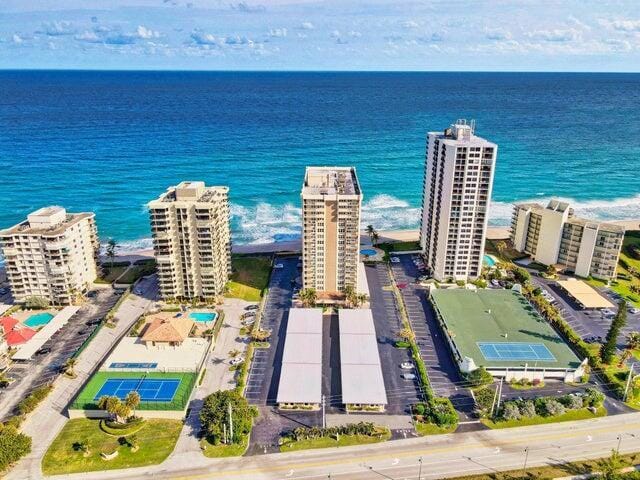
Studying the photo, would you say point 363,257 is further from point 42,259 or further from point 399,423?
point 42,259

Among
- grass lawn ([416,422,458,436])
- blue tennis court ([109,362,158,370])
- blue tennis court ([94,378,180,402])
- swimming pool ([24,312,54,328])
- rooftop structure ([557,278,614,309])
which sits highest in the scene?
rooftop structure ([557,278,614,309])

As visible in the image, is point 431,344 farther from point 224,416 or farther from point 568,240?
point 568,240

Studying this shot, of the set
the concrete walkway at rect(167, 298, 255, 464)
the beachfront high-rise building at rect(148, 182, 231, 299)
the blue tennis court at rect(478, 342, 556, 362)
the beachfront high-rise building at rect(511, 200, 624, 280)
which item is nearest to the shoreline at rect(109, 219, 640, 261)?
the beachfront high-rise building at rect(511, 200, 624, 280)

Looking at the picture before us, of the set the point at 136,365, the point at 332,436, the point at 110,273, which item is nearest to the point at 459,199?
the point at 332,436

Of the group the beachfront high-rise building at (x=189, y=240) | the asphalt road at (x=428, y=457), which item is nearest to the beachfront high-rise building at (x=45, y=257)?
the beachfront high-rise building at (x=189, y=240)

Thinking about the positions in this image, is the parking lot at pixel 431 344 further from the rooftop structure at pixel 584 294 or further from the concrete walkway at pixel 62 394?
the concrete walkway at pixel 62 394

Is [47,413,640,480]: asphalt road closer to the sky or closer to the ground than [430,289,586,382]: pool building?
closer to the ground

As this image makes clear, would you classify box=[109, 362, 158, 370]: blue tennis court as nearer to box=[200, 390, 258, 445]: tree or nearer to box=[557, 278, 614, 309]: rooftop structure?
box=[200, 390, 258, 445]: tree
